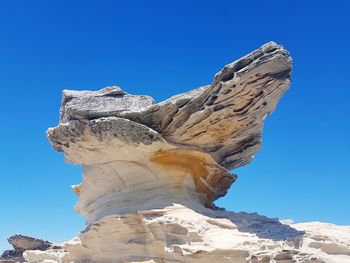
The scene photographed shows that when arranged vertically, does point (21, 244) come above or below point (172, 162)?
above

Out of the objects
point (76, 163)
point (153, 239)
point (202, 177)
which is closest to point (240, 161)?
point (202, 177)

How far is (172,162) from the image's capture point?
1856cm

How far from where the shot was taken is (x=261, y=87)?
1686 cm

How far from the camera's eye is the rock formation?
52.1 ft

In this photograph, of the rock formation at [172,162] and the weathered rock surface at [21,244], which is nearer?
the rock formation at [172,162]

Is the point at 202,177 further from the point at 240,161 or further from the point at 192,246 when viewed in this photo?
the point at 192,246

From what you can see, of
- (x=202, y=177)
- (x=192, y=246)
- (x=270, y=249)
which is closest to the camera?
(x=270, y=249)

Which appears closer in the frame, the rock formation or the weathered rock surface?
the rock formation

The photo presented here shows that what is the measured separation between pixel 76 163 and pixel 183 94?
5.27 m

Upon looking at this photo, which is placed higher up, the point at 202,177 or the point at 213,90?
the point at 213,90

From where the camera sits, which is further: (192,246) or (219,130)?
(219,130)

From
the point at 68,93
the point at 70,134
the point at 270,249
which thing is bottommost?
the point at 270,249

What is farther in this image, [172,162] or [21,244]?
[21,244]

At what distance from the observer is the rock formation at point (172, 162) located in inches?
625
